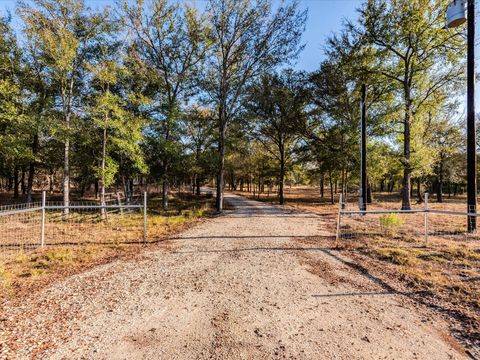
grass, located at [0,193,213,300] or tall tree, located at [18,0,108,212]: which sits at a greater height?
tall tree, located at [18,0,108,212]

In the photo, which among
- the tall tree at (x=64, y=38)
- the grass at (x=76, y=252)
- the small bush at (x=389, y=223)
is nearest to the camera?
the grass at (x=76, y=252)

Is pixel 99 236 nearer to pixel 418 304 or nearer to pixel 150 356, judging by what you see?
pixel 150 356

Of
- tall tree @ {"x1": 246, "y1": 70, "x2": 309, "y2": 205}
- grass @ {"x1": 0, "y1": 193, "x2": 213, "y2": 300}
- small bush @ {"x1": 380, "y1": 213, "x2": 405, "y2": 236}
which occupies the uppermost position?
tall tree @ {"x1": 246, "y1": 70, "x2": 309, "y2": 205}

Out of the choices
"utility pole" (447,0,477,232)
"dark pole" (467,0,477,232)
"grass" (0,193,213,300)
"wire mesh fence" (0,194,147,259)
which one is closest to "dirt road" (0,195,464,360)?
"grass" (0,193,213,300)

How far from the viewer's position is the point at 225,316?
3.64m

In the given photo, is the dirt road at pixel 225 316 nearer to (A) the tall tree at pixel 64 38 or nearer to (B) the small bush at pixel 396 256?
(B) the small bush at pixel 396 256

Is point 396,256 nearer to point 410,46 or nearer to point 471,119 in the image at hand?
point 471,119

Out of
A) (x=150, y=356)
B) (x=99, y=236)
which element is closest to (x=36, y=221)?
(x=99, y=236)

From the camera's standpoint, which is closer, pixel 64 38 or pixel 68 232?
pixel 68 232

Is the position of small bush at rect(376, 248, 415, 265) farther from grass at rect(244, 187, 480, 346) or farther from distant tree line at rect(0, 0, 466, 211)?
distant tree line at rect(0, 0, 466, 211)

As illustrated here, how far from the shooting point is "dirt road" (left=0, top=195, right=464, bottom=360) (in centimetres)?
290

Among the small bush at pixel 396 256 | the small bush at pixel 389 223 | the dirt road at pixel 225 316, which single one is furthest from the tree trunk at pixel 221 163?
the small bush at pixel 396 256

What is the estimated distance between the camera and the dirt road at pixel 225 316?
9.52 feet

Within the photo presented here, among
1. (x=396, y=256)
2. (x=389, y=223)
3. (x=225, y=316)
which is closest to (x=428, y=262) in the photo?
(x=396, y=256)
